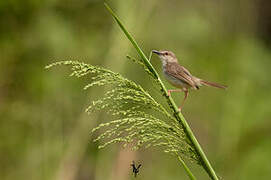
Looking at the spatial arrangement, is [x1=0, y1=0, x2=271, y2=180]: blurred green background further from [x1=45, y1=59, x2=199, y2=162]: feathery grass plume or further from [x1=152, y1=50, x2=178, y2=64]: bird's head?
[x1=45, y1=59, x2=199, y2=162]: feathery grass plume

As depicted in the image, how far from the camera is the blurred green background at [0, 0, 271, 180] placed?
511 cm

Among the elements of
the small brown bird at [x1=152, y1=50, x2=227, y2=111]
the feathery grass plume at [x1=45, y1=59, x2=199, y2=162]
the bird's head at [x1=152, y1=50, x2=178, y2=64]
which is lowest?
the feathery grass plume at [x1=45, y1=59, x2=199, y2=162]

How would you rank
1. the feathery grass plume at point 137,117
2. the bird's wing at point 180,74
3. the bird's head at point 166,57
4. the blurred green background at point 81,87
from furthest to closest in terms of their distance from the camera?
the blurred green background at point 81,87, the bird's head at point 166,57, the bird's wing at point 180,74, the feathery grass plume at point 137,117

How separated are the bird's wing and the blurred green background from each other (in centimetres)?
123

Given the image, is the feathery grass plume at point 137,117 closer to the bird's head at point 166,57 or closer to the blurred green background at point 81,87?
the bird's head at point 166,57

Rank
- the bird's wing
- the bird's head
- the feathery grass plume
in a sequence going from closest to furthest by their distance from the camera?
the feathery grass plume < the bird's wing < the bird's head

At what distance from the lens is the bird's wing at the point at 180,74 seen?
3.58 m

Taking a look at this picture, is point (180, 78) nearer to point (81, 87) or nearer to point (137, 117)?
point (137, 117)

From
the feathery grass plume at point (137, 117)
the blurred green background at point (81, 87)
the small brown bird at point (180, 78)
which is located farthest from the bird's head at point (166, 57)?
the feathery grass plume at point (137, 117)

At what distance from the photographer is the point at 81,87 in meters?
5.44

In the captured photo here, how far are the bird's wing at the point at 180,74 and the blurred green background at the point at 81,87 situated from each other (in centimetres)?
123

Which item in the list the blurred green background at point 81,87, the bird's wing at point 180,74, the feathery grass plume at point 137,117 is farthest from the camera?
the blurred green background at point 81,87

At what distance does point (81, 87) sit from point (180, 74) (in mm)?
2000

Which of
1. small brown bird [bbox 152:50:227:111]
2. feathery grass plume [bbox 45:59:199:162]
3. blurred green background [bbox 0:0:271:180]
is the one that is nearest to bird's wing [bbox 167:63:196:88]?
small brown bird [bbox 152:50:227:111]
